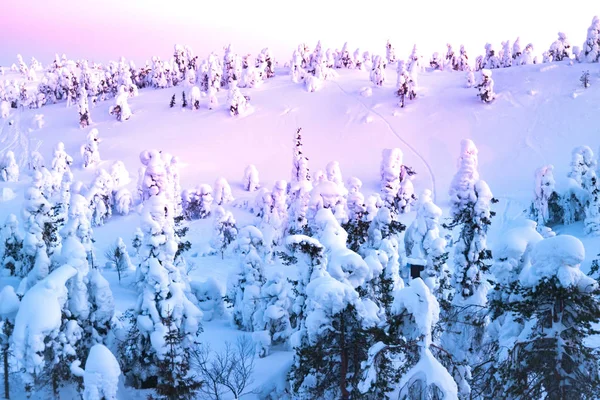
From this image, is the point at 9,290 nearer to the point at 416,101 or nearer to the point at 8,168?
the point at 8,168

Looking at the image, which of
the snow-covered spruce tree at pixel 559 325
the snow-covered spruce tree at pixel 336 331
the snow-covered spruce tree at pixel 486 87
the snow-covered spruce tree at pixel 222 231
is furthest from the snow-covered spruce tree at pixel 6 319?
the snow-covered spruce tree at pixel 486 87

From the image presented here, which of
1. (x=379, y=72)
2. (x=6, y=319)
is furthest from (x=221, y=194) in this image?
(x=379, y=72)

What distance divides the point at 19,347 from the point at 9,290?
3692 millimetres

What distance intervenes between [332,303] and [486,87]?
216 ft

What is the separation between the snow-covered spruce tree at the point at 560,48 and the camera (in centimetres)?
8319

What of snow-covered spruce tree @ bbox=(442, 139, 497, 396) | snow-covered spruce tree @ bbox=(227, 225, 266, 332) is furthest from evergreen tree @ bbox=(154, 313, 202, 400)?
snow-covered spruce tree @ bbox=(442, 139, 497, 396)

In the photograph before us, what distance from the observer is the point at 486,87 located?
6756cm

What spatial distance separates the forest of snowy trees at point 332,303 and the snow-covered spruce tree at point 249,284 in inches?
4.5

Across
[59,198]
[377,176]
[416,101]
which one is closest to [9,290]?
[59,198]

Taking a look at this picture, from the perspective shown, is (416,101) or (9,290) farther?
(416,101)

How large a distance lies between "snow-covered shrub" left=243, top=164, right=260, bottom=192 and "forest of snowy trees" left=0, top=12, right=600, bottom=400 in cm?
914

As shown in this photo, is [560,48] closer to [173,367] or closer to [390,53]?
[390,53]

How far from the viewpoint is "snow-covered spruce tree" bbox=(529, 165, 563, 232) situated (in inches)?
1518

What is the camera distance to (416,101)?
73438 mm
